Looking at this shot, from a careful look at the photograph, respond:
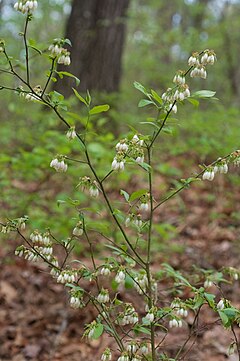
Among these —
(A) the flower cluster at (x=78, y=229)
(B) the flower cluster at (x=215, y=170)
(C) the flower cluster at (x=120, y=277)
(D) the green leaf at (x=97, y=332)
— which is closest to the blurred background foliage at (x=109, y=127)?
(A) the flower cluster at (x=78, y=229)

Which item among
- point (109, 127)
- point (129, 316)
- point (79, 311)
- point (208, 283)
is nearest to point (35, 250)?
point (129, 316)

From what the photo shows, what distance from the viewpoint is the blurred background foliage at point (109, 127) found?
3109 millimetres

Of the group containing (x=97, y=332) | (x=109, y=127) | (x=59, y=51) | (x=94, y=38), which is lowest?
(x=97, y=332)

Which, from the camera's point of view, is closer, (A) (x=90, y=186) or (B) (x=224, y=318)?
(B) (x=224, y=318)

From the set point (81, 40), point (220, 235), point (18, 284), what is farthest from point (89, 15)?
point (18, 284)

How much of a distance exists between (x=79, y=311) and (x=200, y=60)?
207 centimetres

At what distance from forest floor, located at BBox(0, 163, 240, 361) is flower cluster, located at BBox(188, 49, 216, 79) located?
3.64ft

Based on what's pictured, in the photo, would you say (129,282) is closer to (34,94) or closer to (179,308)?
(179,308)

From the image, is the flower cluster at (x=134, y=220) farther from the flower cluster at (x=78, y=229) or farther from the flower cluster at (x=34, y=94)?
the flower cluster at (x=34, y=94)

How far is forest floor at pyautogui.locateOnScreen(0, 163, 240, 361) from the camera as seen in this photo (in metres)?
2.64

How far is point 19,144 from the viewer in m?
4.74

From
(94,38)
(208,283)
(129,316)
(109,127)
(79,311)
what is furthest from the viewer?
(94,38)

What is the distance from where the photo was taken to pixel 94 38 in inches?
226

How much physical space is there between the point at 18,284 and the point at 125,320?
200 cm
